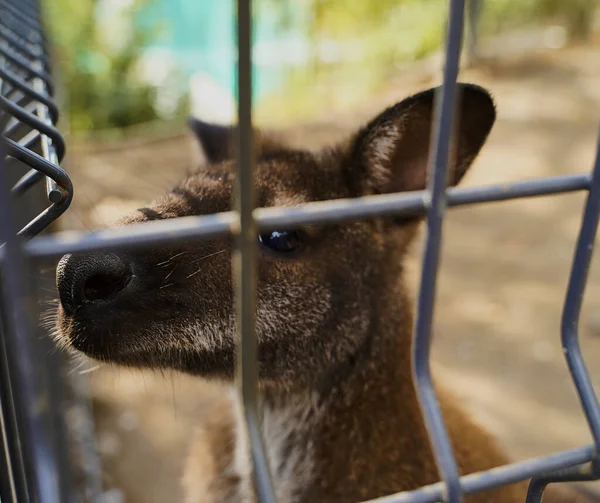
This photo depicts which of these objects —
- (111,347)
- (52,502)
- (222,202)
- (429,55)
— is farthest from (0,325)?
(429,55)

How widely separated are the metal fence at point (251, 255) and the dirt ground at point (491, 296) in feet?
2.75

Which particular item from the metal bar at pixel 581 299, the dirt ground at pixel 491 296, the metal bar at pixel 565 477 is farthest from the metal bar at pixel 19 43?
the metal bar at pixel 565 477

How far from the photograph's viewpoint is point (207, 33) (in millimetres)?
9844

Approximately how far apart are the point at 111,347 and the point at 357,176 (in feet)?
2.99

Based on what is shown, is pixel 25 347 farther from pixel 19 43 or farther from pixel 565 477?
pixel 19 43

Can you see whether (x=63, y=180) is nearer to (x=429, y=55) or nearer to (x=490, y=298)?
(x=490, y=298)

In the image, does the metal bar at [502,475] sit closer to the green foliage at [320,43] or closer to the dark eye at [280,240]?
the dark eye at [280,240]

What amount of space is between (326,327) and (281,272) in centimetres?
22

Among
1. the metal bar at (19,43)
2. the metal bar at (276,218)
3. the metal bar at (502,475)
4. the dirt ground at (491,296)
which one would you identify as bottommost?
the dirt ground at (491,296)

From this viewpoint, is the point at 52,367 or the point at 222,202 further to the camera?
the point at 52,367

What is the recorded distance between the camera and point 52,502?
0.77 m

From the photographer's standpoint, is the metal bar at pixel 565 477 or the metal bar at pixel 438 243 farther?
the metal bar at pixel 565 477

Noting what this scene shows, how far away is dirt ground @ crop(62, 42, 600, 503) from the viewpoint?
351 centimetres

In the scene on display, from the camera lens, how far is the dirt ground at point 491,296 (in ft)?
→ 11.5
